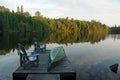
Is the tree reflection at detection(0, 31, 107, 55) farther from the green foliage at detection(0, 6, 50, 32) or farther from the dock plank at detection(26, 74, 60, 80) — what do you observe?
the dock plank at detection(26, 74, 60, 80)

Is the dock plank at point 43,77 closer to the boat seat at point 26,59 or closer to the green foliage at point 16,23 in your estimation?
the boat seat at point 26,59

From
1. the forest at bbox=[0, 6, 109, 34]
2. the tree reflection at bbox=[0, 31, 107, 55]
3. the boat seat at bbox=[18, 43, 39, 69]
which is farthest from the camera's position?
the forest at bbox=[0, 6, 109, 34]

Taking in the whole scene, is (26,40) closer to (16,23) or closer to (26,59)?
(26,59)

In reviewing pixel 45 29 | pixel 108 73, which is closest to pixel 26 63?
pixel 108 73

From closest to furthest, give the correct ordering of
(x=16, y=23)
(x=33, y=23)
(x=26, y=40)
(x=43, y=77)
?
(x=43, y=77), (x=26, y=40), (x=16, y=23), (x=33, y=23)

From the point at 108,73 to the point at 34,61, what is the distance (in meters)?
7.34

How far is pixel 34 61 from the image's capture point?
19.0 metres

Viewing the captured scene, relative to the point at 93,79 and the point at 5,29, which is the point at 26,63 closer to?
the point at 93,79

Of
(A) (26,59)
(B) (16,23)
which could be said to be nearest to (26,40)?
(A) (26,59)

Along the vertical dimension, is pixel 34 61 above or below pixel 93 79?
above

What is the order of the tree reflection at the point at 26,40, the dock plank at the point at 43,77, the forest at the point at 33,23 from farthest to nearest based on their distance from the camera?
1. the forest at the point at 33,23
2. the tree reflection at the point at 26,40
3. the dock plank at the point at 43,77

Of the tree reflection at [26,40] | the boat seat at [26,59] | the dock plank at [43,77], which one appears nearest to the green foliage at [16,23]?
the tree reflection at [26,40]

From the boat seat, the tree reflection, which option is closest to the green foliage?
the tree reflection

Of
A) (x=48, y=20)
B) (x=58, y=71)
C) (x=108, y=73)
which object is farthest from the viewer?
(x=48, y=20)
